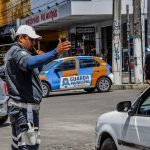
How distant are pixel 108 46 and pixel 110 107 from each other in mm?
18721

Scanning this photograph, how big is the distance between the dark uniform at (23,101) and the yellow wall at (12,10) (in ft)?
122

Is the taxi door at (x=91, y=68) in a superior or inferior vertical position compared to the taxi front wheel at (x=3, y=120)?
superior

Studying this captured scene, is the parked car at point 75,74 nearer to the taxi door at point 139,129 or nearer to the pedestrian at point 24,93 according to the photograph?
the pedestrian at point 24,93

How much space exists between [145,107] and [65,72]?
1535 cm

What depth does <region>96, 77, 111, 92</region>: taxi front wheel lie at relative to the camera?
2170 centimetres

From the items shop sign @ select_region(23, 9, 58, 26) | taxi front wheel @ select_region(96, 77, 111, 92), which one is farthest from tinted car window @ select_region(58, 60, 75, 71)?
shop sign @ select_region(23, 9, 58, 26)

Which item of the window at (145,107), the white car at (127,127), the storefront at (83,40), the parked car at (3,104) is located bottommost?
the parked car at (3,104)

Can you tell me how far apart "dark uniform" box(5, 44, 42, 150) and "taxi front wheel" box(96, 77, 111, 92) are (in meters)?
15.8

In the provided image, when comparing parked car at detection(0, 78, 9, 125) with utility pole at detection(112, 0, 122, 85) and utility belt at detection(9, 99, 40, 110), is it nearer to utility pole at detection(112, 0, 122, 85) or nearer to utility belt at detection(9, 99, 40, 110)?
utility belt at detection(9, 99, 40, 110)

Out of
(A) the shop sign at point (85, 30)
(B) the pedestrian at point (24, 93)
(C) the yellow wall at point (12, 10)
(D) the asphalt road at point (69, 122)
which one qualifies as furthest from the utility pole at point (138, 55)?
(C) the yellow wall at point (12, 10)

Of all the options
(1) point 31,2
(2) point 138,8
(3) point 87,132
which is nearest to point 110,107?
(3) point 87,132

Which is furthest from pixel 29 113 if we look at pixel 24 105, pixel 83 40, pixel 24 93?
pixel 83 40

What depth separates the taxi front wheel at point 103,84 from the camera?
21703 millimetres

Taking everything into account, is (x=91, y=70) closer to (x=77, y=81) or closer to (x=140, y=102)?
(x=77, y=81)
